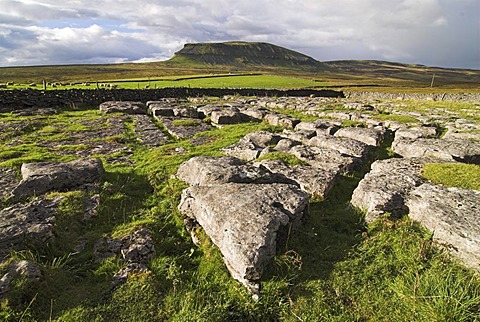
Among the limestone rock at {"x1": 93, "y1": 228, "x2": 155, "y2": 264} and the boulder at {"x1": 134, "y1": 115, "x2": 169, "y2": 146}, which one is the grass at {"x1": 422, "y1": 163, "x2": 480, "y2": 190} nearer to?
the limestone rock at {"x1": 93, "y1": 228, "x2": 155, "y2": 264}

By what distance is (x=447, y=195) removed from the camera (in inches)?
336

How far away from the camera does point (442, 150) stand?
13164 mm

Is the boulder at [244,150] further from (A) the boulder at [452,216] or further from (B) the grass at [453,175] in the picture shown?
(A) the boulder at [452,216]

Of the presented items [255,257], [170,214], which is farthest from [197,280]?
[170,214]

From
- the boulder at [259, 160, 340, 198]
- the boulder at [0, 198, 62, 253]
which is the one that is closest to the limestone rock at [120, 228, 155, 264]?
the boulder at [0, 198, 62, 253]

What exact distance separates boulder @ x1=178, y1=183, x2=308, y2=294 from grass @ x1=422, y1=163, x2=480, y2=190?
495 centimetres

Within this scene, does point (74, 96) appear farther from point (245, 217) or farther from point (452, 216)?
point (452, 216)

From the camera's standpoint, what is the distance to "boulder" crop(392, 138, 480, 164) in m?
12.7

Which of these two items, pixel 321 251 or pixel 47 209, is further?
pixel 47 209

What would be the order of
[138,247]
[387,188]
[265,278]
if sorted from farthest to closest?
[387,188] → [138,247] → [265,278]

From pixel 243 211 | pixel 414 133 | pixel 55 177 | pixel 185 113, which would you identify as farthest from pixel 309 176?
pixel 185 113

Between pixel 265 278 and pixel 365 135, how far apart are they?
12.9m

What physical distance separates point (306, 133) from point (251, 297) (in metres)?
13.1

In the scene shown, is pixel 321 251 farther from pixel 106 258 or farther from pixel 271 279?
pixel 106 258
